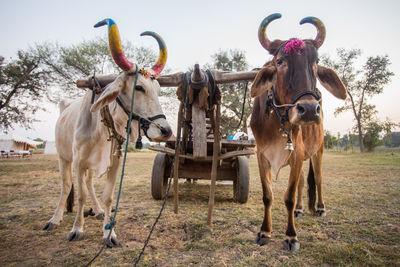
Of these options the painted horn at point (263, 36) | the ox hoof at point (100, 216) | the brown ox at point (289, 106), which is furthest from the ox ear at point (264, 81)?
the ox hoof at point (100, 216)

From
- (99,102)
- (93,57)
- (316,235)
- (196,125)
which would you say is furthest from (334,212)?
(93,57)

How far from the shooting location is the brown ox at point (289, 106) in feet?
7.72

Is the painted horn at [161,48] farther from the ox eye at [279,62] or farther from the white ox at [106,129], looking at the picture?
the ox eye at [279,62]

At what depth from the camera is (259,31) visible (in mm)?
2955

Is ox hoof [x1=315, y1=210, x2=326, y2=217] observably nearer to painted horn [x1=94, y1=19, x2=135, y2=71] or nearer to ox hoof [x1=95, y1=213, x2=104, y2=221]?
ox hoof [x1=95, y1=213, x2=104, y2=221]

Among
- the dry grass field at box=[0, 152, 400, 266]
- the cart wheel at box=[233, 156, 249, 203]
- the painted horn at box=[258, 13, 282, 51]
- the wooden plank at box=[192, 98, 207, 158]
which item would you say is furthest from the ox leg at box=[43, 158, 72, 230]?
the painted horn at box=[258, 13, 282, 51]

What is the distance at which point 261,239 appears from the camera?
279 cm

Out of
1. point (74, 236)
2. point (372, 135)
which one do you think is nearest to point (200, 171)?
point (74, 236)

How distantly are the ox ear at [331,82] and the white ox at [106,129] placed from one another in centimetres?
197

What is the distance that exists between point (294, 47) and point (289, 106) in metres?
0.70

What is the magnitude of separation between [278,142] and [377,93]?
31.5 meters

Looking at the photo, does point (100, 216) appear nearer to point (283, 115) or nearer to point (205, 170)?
point (205, 170)

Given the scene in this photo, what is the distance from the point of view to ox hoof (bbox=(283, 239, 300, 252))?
2596 millimetres

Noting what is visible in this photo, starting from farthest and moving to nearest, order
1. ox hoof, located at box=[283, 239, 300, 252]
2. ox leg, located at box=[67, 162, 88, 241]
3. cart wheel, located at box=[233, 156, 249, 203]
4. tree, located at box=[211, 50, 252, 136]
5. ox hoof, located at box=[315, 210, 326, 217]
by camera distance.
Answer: tree, located at box=[211, 50, 252, 136], cart wheel, located at box=[233, 156, 249, 203], ox hoof, located at box=[315, 210, 326, 217], ox leg, located at box=[67, 162, 88, 241], ox hoof, located at box=[283, 239, 300, 252]
